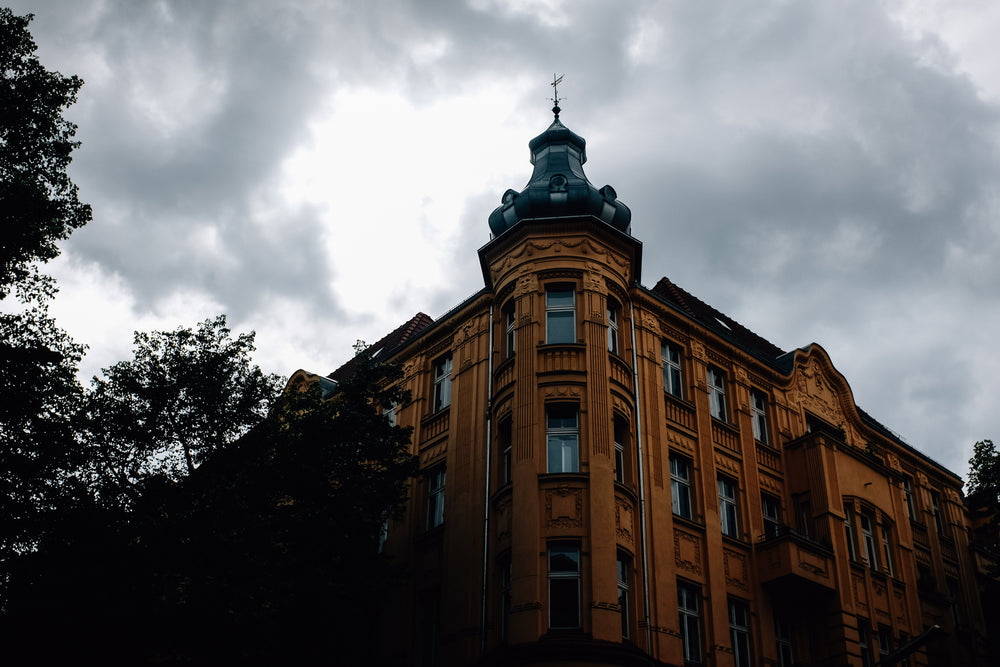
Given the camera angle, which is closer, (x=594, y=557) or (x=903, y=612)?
(x=594, y=557)

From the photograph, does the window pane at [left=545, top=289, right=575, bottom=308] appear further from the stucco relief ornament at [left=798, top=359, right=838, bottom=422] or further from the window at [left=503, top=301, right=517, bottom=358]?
the stucco relief ornament at [left=798, top=359, right=838, bottom=422]

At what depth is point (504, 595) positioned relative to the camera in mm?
21312

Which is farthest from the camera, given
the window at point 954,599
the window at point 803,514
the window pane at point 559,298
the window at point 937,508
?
the window at point 937,508

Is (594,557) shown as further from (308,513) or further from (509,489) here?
(308,513)

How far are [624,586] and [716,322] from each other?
1233 centimetres

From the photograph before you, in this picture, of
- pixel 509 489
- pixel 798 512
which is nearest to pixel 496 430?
pixel 509 489

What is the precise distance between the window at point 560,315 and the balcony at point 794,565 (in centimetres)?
702

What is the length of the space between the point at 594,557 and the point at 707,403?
290 inches

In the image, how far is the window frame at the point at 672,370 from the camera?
2597cm

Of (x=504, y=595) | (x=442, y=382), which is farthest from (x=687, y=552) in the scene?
(x=442, y=382)

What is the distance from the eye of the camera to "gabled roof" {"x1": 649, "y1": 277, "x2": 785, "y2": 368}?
94.0 feet

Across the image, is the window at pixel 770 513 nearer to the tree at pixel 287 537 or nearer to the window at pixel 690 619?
the window at pixel 690 619

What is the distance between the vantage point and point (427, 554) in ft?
80.7

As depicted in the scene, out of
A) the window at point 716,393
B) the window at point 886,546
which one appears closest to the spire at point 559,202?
the window at point 716,393
